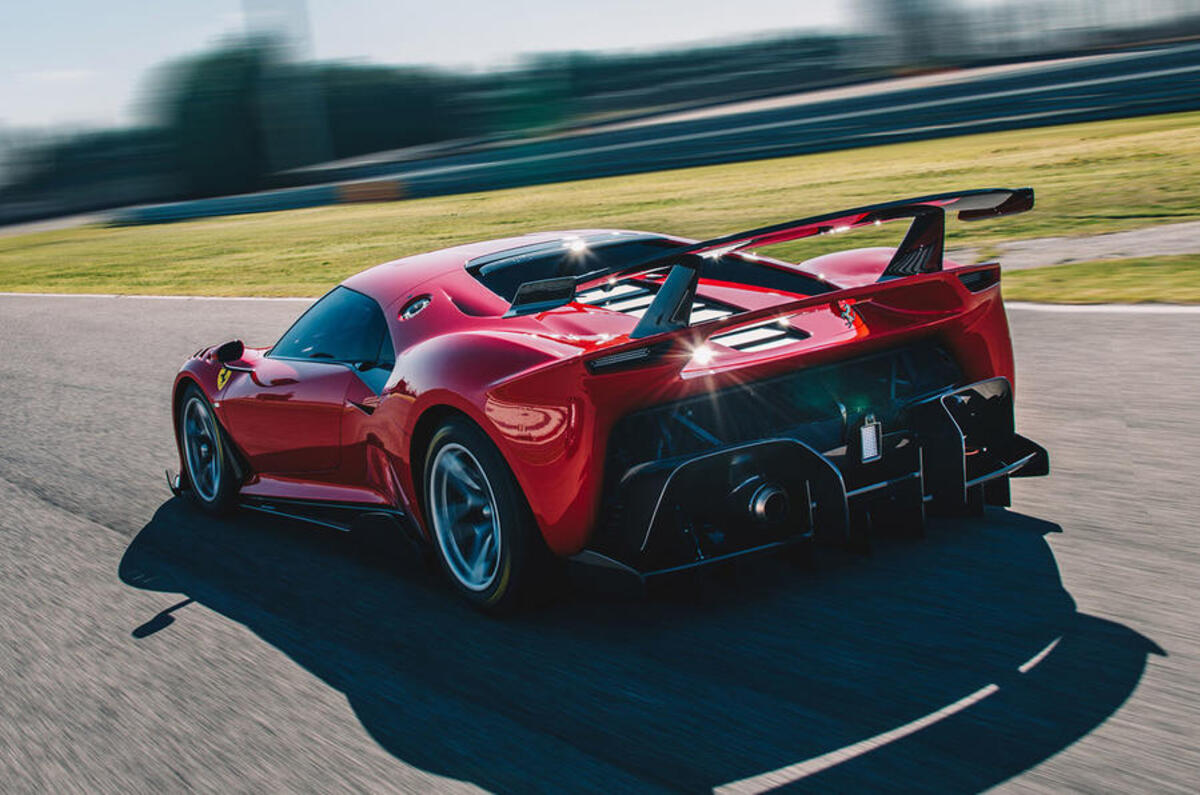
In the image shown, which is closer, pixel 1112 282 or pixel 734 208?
pixel 1112 282

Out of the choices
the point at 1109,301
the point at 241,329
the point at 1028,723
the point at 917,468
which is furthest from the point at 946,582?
the point at 241,329

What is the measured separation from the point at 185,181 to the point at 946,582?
2249 inches

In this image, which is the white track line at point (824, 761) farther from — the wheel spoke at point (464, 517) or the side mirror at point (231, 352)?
the side mirror at point (231, 352)

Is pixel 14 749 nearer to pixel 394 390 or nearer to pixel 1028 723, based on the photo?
pixel 394 390

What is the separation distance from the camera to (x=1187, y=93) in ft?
71.0

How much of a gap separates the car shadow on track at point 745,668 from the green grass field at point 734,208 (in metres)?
5.02

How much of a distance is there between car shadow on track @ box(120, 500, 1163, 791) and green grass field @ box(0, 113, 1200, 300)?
5.02 meters

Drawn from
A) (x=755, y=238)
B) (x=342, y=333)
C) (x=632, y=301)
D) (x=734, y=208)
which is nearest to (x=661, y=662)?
(x=755, y=238)

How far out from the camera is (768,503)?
3316 mm

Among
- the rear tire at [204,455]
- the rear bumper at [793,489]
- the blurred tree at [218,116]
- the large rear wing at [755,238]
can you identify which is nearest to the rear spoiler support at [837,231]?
the large rear wing at [755,238]

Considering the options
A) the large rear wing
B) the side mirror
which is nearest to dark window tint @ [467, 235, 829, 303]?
the large rear wing

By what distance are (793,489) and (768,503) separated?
12 centimetres

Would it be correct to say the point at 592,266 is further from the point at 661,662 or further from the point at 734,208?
the point at 734,208

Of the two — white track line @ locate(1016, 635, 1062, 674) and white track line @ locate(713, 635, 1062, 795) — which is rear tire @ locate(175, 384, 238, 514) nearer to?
white track line @ locate(713, 635, 1062, 795)
